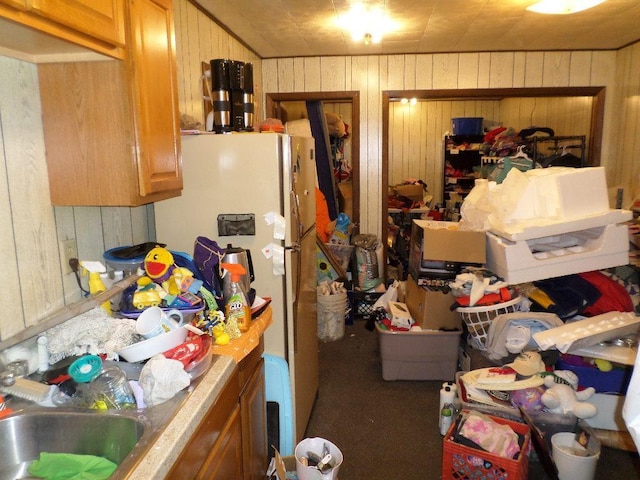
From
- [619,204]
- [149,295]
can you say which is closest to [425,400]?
[149,295]

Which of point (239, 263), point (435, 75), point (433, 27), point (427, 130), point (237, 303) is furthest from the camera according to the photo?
point (427, 130)

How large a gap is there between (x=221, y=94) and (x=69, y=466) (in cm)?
178

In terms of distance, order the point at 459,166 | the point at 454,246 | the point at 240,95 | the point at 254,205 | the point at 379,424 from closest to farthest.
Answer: the point at 254,205 → the point at 240,95 → the point at 379,424 → the point at 454,246 → the point at 459,166

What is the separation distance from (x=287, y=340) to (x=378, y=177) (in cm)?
265

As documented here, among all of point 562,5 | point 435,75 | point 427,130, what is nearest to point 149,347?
point 562,5

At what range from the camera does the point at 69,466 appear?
3.81 ft

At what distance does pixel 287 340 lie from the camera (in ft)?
7.79

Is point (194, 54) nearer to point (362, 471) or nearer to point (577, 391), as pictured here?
point (362, 471)

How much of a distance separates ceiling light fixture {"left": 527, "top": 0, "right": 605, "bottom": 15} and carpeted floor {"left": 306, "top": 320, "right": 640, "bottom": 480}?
7.41 feet

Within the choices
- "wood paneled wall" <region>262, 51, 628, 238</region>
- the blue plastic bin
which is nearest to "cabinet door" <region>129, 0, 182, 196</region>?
the blue plastic bin

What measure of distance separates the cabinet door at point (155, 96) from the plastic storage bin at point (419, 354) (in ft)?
6.26

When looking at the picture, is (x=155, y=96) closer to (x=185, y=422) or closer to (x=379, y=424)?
(x=185, y=422)

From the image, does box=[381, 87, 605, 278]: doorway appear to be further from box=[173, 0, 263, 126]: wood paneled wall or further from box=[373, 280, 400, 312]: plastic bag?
box=[173, 0, 263, 126]: wood paneled wall

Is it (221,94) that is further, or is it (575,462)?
(221,94)
